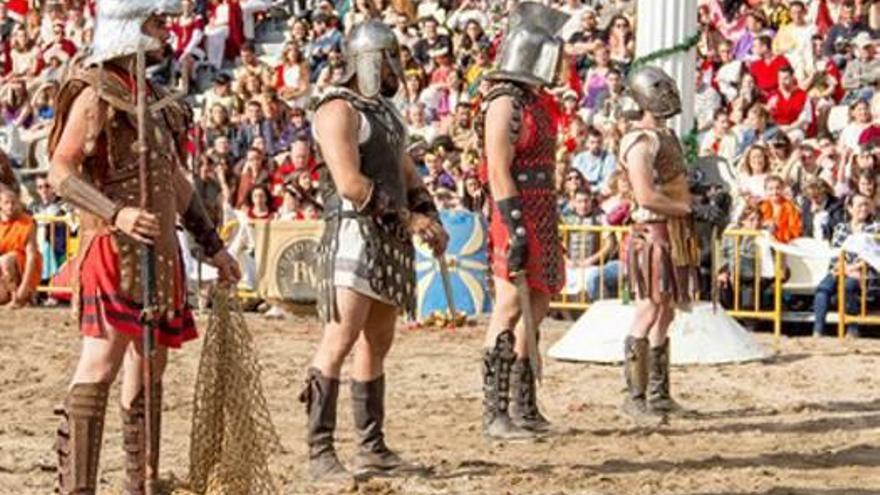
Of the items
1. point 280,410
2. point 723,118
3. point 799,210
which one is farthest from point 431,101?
point 280,410

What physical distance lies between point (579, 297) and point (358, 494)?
7333mm

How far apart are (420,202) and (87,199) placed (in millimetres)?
1817

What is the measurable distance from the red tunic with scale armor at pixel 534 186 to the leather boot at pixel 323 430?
1.32m

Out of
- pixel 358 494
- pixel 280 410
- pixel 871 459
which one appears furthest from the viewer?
pixel 280 410

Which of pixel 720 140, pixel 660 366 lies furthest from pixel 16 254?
pixel 660 366

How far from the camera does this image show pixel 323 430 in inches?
306

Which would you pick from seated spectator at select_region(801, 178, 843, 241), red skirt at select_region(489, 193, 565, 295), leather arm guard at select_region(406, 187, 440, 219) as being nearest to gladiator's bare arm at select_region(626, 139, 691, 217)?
red skirt at select_region(489, 193, 565, 295)

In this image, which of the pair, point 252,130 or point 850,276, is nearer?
point 850,276

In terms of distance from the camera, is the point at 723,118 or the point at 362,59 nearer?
the point at 362,59

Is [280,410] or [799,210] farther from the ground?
[799,210]

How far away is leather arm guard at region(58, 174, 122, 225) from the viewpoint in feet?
21.3

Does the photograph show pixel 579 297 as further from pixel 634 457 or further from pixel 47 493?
pixel 47 493

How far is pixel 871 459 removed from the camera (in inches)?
334

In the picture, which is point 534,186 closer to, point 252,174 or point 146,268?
point 146,268
